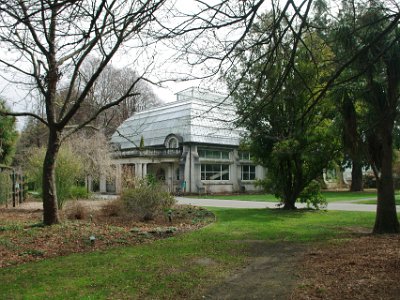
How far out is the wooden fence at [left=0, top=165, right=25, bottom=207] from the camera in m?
21.6

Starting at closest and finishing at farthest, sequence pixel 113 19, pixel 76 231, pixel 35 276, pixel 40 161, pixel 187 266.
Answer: pixel 113 19
pixel 35 276
pixel 187 266
pixel 76 231
pixel 40 161

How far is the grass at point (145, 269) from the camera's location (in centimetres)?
636

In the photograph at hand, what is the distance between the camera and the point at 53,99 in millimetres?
13352

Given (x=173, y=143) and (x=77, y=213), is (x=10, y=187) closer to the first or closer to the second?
(x=77, y=213)

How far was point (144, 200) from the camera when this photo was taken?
15516 millimetres

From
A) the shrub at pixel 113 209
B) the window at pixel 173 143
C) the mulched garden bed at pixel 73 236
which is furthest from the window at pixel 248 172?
the mulched garden bed at pixel 73 236

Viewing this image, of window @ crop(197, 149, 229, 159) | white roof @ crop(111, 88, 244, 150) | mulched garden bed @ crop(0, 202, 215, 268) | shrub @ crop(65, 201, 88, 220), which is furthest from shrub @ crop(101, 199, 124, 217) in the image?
window @ crop(197, 149, 229, 159)

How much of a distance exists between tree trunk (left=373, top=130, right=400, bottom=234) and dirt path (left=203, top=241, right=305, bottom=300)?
3643 mm

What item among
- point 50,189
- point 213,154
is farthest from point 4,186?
point 213,154

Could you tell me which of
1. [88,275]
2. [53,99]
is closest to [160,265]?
[88,275]

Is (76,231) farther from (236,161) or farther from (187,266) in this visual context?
(236,161)

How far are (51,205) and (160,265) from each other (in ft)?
19.8

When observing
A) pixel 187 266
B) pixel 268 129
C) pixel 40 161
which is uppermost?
pixel 268 129

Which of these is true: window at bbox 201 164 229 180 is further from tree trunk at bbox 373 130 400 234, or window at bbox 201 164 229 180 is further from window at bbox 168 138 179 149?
tree trunk at bbox 373 130 400 234
